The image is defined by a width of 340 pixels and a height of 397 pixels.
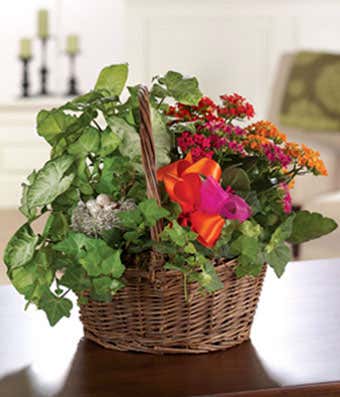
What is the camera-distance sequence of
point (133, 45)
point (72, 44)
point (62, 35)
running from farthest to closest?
point (133, 45), point (62, 35), point (72, 44)

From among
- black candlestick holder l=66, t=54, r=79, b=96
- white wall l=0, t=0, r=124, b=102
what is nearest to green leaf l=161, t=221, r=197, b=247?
black candlestick holder l=66, t=54, r=79, b=96

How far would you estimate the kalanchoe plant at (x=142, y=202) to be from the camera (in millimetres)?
1143

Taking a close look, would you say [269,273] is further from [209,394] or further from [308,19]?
[308,19]

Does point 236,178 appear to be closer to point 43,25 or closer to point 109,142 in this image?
point 109,142

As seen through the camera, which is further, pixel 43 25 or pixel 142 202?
pixel 43 25

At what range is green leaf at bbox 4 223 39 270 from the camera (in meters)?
1.17

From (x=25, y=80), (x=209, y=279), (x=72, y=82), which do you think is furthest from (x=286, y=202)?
(x=25, y=80)

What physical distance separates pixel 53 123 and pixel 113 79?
0.12 metres

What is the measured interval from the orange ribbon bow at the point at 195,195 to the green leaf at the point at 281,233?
82mm

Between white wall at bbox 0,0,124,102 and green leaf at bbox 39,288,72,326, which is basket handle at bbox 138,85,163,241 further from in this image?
white wall at bbox 0,0,124,102

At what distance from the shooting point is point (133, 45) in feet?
18.3

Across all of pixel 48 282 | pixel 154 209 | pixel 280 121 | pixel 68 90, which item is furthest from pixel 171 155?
pixel 68 90

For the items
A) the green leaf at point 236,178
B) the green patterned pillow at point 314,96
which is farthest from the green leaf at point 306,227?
the green patterned pillow at point 314,96

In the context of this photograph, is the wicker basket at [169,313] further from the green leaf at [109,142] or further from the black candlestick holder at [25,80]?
the black candlestick holder at [25,80]
